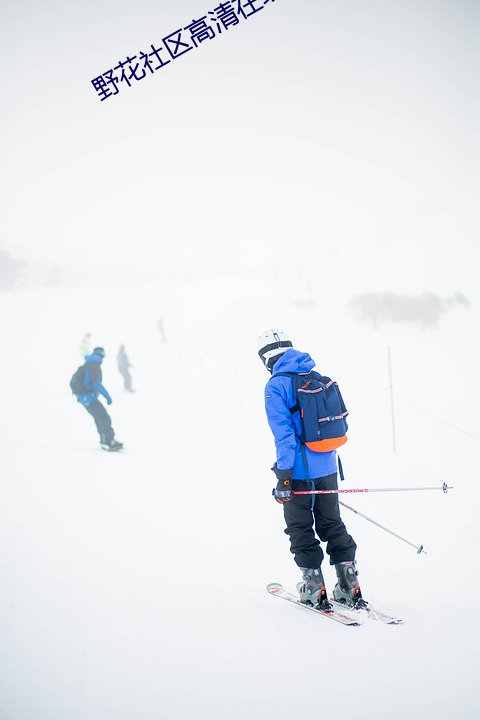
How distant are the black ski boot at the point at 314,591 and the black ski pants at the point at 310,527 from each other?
65mm

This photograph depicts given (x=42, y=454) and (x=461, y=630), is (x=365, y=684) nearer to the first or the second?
(x=461, y=630)

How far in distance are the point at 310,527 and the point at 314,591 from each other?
0.45 metres

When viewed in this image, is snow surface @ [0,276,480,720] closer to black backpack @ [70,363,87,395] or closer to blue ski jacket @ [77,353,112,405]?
blue ski jacket @ [77,353,112,405]

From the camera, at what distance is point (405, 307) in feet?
114

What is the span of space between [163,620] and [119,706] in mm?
735

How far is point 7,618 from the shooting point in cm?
270

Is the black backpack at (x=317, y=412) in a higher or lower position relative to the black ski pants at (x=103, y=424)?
higher

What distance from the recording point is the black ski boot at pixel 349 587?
9.51 ft

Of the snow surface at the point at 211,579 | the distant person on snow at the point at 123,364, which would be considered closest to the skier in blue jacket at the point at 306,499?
the snow surface at the point at 211,579

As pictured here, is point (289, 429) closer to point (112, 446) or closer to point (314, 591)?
point (314, 591)

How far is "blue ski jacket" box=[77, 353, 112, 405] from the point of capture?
7449mm

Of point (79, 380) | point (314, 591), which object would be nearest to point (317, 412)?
point (314, 591)

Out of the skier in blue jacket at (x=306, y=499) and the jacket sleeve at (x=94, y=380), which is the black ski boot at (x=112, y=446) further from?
the skier in blue jacket at (x=306, y=499)

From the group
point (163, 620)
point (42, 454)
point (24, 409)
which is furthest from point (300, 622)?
point (24, 409)
